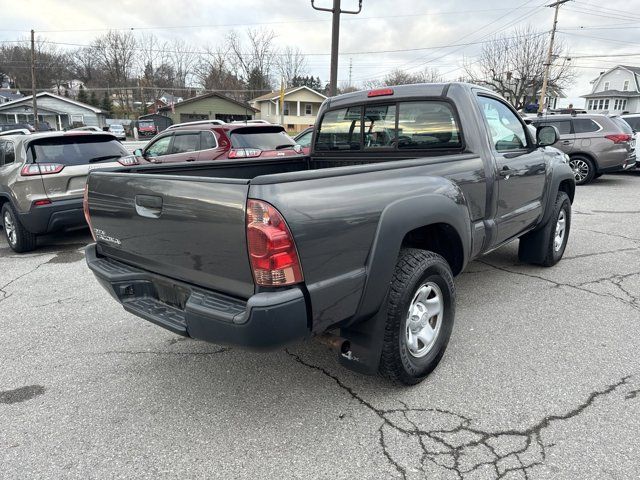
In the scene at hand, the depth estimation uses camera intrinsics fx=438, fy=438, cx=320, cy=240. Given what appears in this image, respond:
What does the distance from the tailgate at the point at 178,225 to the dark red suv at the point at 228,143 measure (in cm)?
558

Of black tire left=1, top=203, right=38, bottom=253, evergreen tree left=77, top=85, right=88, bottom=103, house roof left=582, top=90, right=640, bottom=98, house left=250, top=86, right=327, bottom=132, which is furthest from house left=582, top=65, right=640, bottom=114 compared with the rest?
evergreen tree left=77, top=85, right=88, bottom=103

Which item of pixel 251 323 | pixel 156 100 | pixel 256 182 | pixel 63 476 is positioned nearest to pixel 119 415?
pixel 63 476

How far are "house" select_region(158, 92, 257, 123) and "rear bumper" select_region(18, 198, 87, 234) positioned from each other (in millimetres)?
44830

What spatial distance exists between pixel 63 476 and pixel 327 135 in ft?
11.5

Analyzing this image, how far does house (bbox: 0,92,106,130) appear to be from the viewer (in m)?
48.8

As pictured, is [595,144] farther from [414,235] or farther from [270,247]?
[270,247]

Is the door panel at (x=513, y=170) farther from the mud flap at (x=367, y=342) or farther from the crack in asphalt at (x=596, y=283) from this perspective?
the mud flap at (x=367, y=342)

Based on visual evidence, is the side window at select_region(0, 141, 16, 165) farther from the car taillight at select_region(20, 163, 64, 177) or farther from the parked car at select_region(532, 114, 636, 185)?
the parked car at select_region(532, 114, 636, 185)

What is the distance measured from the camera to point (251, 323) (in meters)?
1.98

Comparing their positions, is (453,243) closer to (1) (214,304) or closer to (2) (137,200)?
(1) (214,304)

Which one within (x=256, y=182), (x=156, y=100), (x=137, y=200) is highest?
(x=156, y=100)

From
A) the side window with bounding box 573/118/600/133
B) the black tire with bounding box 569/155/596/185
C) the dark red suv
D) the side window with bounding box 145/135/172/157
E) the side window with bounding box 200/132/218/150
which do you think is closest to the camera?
the dark red suv

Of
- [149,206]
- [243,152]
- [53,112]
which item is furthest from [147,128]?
[149,206]

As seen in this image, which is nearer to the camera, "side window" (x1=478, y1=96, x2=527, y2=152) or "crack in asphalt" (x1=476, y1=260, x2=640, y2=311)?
"side window" (x1=478, y1=96, x2=527, y2=152)
